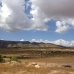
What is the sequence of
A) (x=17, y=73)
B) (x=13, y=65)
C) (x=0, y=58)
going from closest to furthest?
(x=17, y=73), (x=13, y=65), (x=0, y=58)

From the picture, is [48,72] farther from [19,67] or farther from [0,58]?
[0,58]

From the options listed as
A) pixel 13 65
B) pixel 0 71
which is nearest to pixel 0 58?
pixel 13 65

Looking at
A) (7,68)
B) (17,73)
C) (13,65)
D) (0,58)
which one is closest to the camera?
(17,73)

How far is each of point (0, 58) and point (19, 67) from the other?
25.3 metres

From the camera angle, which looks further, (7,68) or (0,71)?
(7,68)

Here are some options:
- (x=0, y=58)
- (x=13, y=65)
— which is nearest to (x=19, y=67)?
(x=13, y=65)

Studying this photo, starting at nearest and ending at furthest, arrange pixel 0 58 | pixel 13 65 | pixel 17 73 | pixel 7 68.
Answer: pixel 17 73
pixel 7 68
pixel 13 65
pixel 0 58

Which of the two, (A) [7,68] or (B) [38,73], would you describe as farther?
(A) [7,68]

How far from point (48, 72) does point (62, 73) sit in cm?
251

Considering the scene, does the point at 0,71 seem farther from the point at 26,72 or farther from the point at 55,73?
the point at 55,73

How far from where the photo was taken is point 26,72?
35000mm

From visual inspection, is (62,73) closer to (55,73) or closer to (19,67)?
(55,73)

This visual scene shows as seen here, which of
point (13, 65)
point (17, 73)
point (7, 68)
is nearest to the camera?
point (17, 73)

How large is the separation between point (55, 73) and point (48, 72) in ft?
5.12
